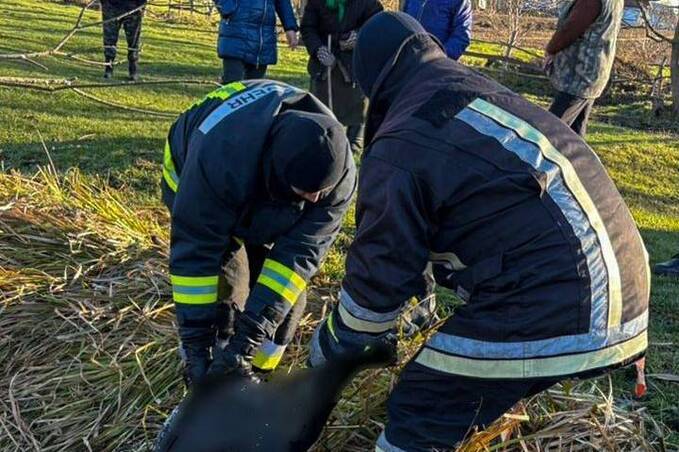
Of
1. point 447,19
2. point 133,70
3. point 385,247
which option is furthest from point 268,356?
point 133,70

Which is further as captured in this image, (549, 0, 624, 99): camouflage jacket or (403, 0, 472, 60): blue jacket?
(403, 0, 472, 60): blue jacket

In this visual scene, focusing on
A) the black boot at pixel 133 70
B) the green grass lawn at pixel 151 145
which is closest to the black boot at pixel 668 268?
the green grass lawn at pixel 151 145

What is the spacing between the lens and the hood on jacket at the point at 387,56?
207 centimetres

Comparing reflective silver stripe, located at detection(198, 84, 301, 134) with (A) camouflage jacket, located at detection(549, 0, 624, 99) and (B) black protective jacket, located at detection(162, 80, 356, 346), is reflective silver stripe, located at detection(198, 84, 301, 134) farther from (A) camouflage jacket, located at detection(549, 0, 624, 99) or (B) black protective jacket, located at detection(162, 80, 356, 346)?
(A) camouflage jacket, located at detection(549, 0, 624, 99)

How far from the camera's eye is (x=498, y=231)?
1908 millimetres

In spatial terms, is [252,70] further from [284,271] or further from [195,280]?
[195,280]

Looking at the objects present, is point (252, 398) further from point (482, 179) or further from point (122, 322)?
point (122, 322)

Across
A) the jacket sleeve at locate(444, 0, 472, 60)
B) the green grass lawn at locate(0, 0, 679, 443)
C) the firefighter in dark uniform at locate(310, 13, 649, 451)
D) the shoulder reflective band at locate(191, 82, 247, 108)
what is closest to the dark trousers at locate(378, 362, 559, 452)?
the firefighter in dark uniform at locate(310, 13, 649, 451)

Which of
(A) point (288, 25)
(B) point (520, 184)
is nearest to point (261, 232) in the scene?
(B) point (520, 184)

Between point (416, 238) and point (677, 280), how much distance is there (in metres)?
3.35

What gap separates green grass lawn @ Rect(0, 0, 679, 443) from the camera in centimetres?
405

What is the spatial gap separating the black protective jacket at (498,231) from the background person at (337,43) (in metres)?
→ 3.65

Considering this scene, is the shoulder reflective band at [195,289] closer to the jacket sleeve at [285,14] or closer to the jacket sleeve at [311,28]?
the jacket sleeve at [311,28]

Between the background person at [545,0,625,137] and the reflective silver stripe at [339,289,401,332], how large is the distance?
11.9 ft
